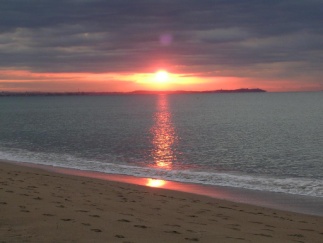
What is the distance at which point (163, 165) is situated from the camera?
29.7 metres

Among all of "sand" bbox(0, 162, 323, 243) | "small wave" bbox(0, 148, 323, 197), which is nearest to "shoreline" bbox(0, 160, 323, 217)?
"small wave" bbox(0, 148, 323, 197)

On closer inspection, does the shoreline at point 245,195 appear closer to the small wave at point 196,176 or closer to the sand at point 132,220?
the small wave at point 196,176

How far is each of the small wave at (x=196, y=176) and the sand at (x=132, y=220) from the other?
5.45 m

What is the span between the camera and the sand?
8.59 meters

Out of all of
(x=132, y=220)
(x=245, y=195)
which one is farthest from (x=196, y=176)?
(x=132, y=220)

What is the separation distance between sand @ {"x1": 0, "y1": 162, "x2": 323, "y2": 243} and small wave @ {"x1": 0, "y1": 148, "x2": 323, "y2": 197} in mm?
5445

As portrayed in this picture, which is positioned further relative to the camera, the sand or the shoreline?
the shoreline

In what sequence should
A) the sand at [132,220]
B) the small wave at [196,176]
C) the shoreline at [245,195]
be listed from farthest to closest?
the small wave at [196,176]
the shoreline at [245,195]
the sand at [132,220]

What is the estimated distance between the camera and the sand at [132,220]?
8.59 metres

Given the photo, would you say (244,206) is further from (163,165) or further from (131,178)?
(163,165)

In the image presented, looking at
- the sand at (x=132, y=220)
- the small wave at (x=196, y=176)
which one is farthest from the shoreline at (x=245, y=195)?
the sand at (x=132, y=220)

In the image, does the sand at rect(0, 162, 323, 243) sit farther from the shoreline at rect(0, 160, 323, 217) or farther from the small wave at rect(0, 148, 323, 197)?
the small wave at rect(0, 148, 323, 197)

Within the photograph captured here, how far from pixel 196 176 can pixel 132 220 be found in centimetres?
1456

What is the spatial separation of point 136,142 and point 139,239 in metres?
35.8
